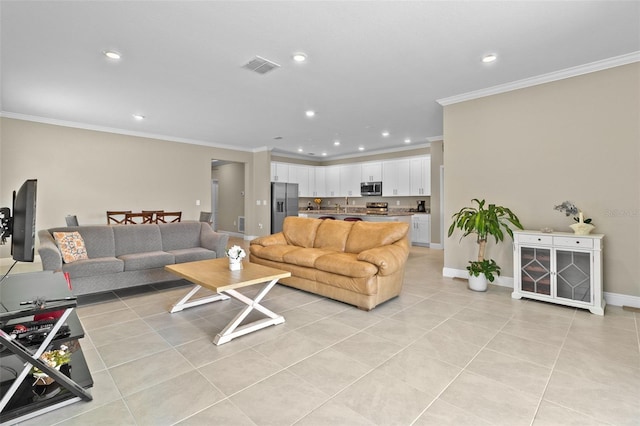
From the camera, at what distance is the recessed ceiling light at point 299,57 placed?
3.24m

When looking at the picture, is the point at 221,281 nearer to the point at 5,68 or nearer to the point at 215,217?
the point at 5,68

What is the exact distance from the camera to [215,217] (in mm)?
10969

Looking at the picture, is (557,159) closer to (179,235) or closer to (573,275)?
(573,275)

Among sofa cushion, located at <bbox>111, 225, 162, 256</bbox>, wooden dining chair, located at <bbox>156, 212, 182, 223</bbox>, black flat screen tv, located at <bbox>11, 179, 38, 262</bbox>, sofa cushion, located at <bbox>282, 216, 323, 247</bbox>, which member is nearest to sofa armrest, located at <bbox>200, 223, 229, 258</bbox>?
sofa cushion, located at <bbox>111, 225, 162, 256</bbox>

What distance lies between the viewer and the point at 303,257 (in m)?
3.84

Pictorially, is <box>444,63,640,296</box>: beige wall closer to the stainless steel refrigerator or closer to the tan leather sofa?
the tan leather sofa

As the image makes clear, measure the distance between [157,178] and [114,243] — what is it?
341cm

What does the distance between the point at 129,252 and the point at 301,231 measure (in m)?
2.45

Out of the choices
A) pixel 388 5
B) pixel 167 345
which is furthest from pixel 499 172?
pixel 167 345

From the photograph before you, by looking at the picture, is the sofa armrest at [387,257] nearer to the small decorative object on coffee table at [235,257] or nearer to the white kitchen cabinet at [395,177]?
the small decorative object on coffee table at [235,257]

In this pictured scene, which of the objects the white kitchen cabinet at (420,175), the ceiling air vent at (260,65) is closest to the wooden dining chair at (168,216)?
the ceiling air vent at (260,65)

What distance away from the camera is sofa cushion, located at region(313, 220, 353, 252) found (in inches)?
168

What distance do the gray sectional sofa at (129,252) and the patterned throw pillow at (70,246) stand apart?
84 mm

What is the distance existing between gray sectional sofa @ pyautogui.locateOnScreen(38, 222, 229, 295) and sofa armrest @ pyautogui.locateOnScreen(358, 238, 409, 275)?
95.1 inches
